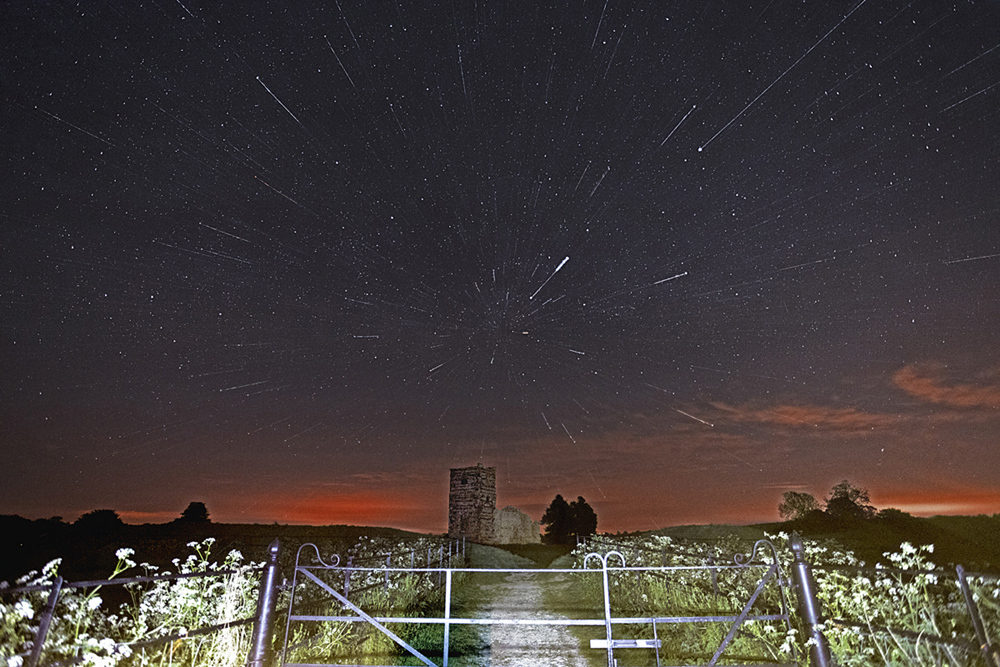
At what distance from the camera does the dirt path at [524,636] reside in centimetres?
680

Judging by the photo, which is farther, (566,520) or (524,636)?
(566,520)

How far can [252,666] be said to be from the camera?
4.39 metres

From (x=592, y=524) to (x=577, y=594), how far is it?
26.5 metres

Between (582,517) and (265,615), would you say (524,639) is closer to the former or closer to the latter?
(265,615)

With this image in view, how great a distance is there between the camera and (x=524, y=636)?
812 cm

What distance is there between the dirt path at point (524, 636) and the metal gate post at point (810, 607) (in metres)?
2.33

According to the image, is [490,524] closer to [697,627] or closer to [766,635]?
[697,627]

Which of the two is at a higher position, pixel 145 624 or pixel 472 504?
pixel 472 504

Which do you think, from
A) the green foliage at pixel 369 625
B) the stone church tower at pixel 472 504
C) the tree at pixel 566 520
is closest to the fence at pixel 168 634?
the green foliage at pixel 369 625

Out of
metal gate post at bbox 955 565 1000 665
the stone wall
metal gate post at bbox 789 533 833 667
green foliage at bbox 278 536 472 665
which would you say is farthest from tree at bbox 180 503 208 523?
metal gate post at bbox 955 565 1000 665

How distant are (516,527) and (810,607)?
26.0 meters

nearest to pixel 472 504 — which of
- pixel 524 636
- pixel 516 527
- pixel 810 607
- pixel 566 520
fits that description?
pixel 524 636

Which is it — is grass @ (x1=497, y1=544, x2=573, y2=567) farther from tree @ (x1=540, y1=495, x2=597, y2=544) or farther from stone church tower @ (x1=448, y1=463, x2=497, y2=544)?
tree @ (x1=540, y1=495, x2=597, y2=544)

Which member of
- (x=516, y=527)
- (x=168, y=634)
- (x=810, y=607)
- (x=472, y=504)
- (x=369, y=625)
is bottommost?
(x=369, y=625)
